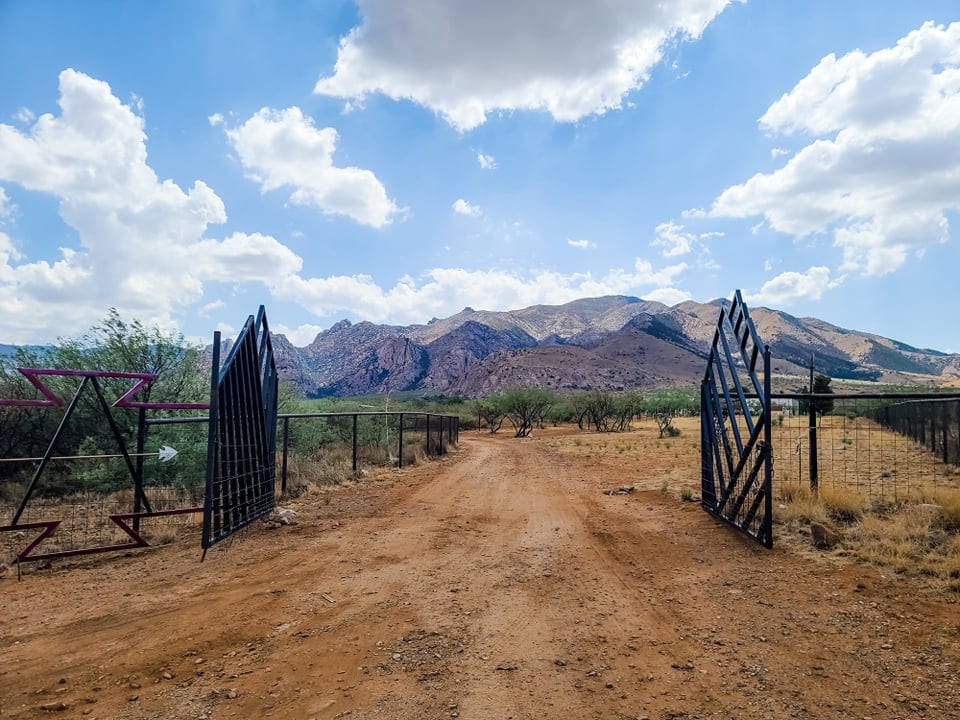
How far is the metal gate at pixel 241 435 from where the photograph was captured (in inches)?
266

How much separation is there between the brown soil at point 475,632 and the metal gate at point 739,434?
0.54 metres

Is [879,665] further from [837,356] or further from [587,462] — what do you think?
[837,356]

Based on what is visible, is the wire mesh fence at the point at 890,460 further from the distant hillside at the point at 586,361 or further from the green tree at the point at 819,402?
the distant hillside at the point at 586,361

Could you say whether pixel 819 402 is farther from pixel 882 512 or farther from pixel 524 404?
pixel 524 404

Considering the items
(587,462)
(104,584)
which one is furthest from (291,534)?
(587,462)

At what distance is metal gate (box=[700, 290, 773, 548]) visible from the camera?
7.17 meters

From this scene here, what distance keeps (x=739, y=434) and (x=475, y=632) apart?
207 inches

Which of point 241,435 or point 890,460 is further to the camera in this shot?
point 890,460

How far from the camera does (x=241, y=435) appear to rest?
7.98m

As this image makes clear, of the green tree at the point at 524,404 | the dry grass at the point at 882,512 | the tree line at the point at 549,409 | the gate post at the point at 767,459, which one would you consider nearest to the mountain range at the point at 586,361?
the tree line at the point at 549,409

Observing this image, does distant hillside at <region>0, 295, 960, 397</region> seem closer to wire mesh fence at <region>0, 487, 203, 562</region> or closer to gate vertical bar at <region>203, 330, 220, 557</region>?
wire mesh fence at <region>0, 487, 203, 562</region>

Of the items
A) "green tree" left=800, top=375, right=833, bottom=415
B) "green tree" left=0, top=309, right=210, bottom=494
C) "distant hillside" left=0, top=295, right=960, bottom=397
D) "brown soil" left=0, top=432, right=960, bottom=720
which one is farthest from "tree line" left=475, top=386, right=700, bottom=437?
"distant hillside" left=0, top=295, right=960, bottom=397

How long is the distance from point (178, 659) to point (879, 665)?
531 centimetres

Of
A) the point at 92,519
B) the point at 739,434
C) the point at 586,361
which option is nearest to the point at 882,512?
the point at 739,434
